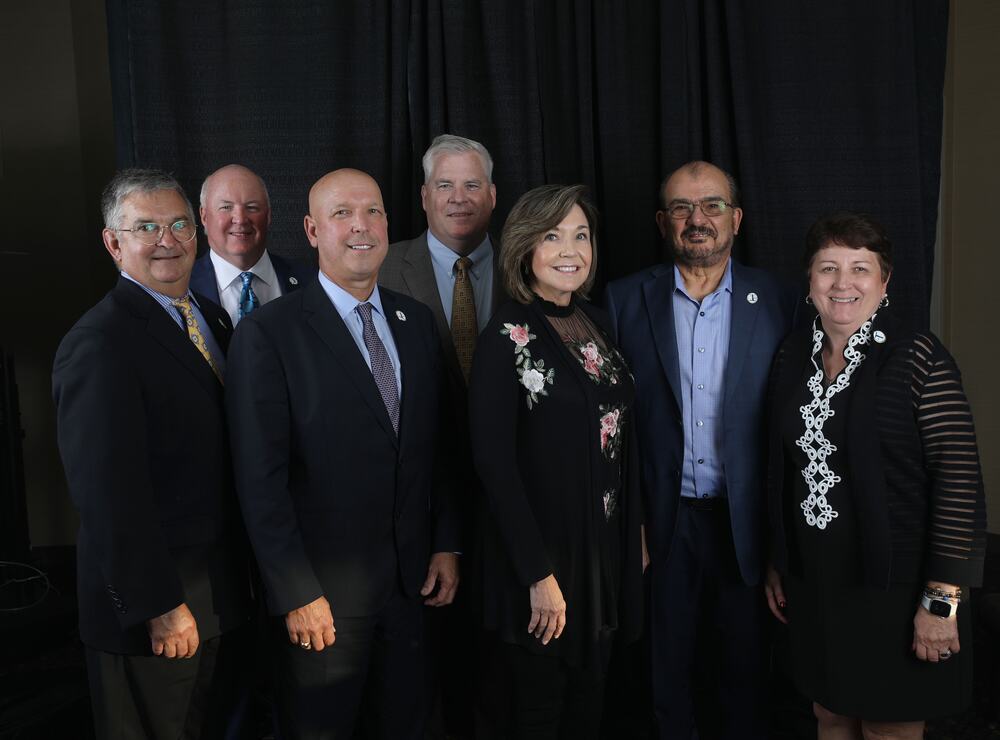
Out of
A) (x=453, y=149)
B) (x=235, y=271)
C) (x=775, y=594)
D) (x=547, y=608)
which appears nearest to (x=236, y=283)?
(x=235, y=271)

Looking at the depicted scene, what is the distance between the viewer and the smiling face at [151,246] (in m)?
1.76

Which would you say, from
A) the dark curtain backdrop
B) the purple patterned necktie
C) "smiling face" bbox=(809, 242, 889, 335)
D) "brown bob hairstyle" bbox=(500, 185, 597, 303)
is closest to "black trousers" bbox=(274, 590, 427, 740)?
the purple patterned necktie

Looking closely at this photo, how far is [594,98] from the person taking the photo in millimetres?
2902

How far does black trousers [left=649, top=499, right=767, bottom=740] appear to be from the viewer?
7.34 feet

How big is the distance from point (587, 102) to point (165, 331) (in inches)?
69.7

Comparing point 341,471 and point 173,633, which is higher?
point 341,471

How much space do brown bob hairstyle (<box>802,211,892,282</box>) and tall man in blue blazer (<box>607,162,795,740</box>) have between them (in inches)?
13.2

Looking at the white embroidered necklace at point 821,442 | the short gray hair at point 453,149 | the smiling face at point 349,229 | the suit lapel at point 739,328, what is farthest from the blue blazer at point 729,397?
the smiling face at point 349,229

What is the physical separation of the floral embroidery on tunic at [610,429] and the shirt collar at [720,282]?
52 cm

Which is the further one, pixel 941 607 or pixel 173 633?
pixel 941 607

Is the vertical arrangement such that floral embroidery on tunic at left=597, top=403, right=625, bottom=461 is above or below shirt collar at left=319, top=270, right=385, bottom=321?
below

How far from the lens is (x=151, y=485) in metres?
1.63

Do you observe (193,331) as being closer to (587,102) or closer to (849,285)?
(849,285)

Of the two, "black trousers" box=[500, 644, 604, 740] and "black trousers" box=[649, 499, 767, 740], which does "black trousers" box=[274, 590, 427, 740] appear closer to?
"black trousers" box=[500, 644, 604, 740]
